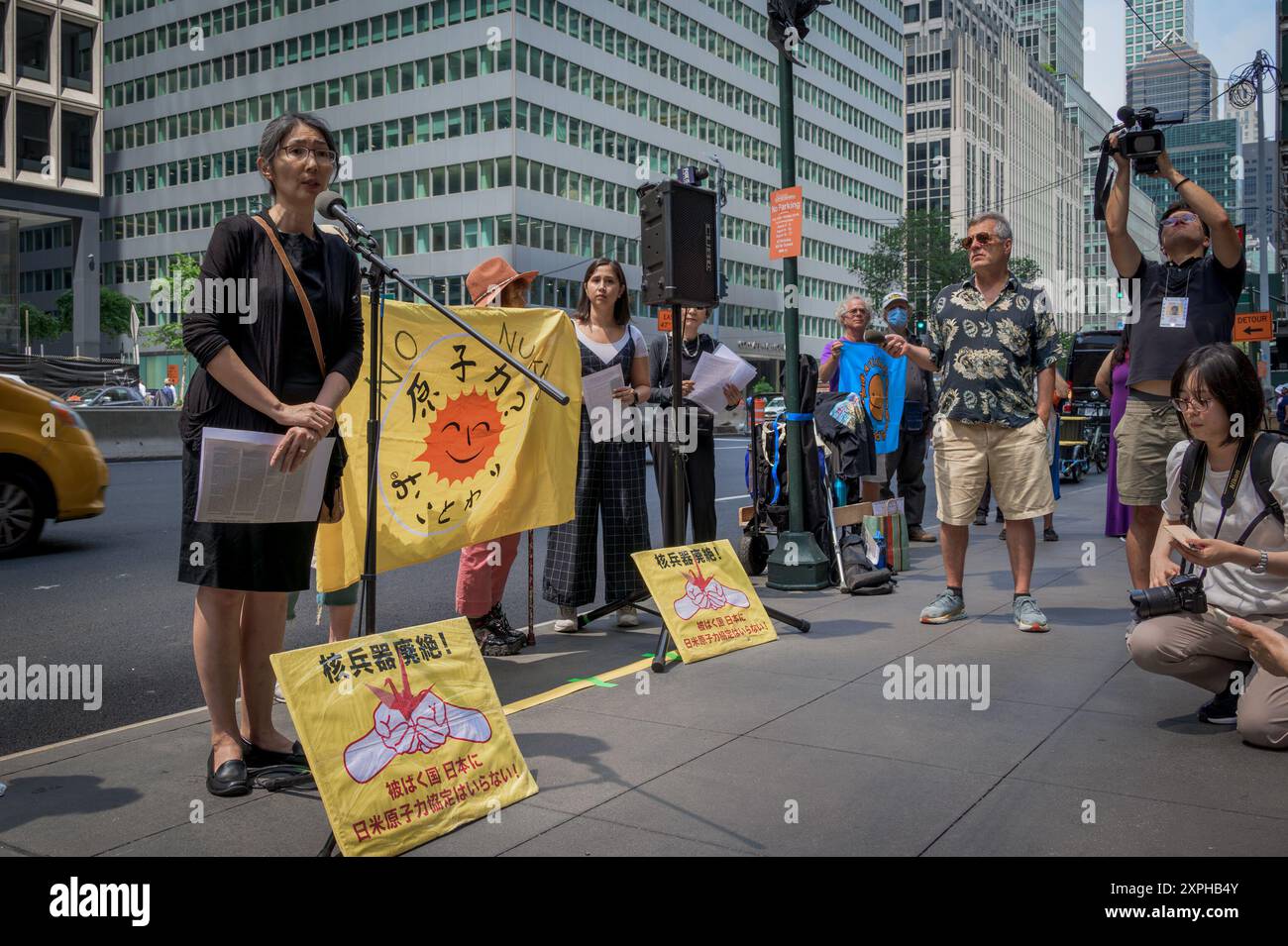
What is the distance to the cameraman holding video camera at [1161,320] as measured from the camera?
5945mm

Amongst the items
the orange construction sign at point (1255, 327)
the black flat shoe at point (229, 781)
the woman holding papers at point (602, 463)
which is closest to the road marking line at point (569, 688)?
the woman holding papers at point (602, 463)

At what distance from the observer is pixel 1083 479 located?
2155 centimetres

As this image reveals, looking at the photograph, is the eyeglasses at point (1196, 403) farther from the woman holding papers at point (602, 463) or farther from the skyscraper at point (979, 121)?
the skyscraper at point (979, 121)

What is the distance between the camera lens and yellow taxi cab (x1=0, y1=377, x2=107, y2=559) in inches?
379

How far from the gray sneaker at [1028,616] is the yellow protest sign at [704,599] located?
1471 millimetres

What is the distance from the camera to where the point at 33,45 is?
51969mm

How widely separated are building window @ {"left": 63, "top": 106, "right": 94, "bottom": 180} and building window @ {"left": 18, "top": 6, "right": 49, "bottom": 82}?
199cm

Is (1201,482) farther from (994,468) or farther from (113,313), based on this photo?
(113,313)

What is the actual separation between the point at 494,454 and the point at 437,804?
2.73 meters

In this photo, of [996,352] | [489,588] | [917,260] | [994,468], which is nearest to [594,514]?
[489,588]

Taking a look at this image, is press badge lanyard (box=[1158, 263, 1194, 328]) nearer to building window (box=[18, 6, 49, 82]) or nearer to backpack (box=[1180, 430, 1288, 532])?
backpack (box=[1180, 430, 1288, 532])

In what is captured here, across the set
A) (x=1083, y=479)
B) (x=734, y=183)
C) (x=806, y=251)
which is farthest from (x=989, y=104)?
(x=1083, y=479)
